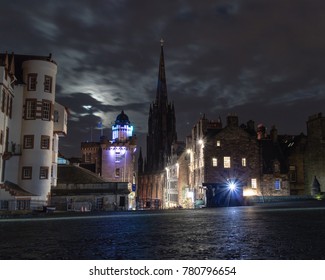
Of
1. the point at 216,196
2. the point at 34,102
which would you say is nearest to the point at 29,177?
the point at 34,102

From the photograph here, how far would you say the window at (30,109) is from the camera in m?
40.2

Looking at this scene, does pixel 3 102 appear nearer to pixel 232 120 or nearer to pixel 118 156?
pixel 232 120

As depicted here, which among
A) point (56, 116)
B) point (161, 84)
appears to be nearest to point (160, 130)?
point (161, 84)

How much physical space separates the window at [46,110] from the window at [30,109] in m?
0.92

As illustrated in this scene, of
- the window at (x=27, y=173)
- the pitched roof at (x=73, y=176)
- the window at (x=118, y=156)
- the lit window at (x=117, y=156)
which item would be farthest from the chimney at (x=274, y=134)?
the window at (x=27, y=173)

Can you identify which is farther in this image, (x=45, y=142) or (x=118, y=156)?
(x=118, y=156)

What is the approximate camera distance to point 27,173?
3984 cm

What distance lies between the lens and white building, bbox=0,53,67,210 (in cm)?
3909

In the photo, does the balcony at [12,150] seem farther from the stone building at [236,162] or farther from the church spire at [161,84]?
the church spire at [161,84]

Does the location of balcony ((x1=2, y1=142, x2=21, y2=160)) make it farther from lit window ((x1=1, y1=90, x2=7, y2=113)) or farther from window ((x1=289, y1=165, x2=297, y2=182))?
window ((x1=289, y1=165, x2=297, y2=182))

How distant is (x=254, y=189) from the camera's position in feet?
186

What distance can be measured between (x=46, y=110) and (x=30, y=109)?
164 centimetres

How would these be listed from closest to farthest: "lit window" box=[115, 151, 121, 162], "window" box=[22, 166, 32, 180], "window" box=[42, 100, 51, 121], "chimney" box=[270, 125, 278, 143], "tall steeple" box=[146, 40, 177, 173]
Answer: "window" box=[22, 166, 32, 180]
"window" box=[42, 100, 51, 121]
"chimney" box=[270, 125, 278, 143]
"lit window" box=[115, 151, 121, 162]
"tall steeple" box=[146, 40, 177, 173]

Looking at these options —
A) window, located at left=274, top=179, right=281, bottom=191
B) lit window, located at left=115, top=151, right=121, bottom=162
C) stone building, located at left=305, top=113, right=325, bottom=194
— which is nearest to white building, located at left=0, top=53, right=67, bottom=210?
window, located at left=274, top=179, right=281, bottom=191
